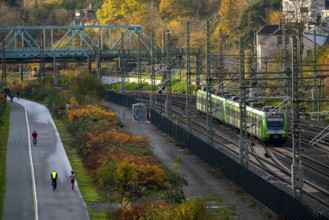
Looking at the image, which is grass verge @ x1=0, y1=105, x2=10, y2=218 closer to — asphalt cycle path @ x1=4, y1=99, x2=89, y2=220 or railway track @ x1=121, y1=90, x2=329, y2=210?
asphalt cycle path @ x1=4, y1=99, x2=89, y2=220

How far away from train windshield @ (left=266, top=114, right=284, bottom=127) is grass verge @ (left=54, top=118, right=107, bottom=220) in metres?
9.65

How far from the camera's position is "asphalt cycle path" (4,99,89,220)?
30266 mm

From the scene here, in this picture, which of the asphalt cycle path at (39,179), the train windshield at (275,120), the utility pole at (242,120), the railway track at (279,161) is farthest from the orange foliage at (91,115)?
the utility pole at (242,120)

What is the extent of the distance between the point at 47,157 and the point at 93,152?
2922 millimetres

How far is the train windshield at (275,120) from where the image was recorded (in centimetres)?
4684

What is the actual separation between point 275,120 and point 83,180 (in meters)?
13.3

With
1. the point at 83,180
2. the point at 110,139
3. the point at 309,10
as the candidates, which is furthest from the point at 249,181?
the point at 309,10

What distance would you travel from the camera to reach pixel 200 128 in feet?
190

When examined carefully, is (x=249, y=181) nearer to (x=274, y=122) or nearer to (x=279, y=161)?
(x=279, y=161)

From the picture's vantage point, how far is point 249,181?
→ 109 feet

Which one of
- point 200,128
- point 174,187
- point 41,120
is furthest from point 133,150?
point 41,120

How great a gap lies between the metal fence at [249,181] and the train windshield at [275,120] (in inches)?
162

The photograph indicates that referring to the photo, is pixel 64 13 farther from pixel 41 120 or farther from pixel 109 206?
pixel 109 206

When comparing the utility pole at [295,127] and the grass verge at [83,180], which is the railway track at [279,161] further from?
the grass verge at [83,180]
